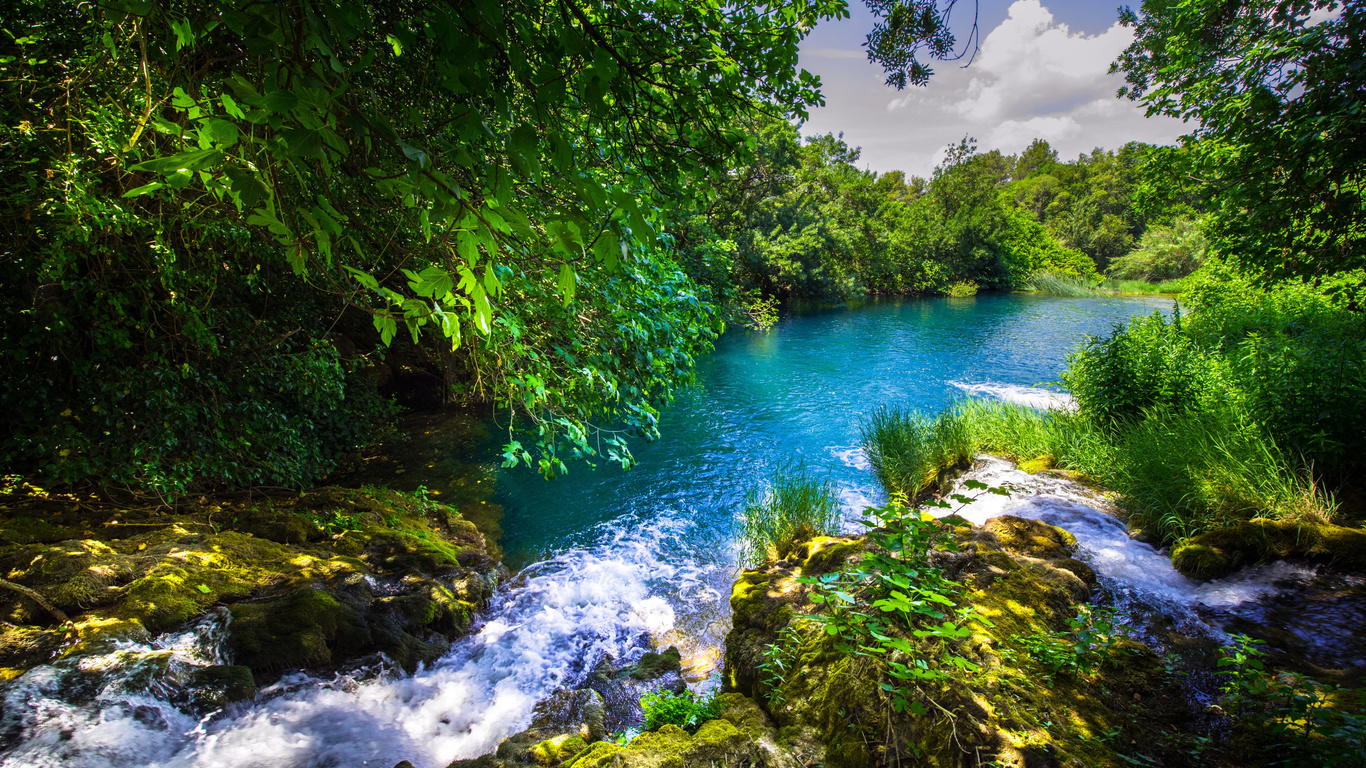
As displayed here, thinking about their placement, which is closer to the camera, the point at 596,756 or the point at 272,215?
the point at 272,215

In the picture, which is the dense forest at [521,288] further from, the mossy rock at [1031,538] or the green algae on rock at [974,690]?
the mossy rock at [1031,538]

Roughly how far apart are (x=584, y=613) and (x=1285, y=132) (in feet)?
26.7

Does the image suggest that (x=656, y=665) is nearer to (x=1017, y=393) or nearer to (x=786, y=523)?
(x=786, y=523)

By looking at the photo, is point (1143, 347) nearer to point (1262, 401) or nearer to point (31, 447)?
point (1262, 401)

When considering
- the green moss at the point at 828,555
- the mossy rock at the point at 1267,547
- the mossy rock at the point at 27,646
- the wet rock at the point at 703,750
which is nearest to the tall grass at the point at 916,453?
the mossy rock at the point at 1267,547

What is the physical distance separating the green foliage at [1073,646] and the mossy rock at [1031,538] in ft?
3.94

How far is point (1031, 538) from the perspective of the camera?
4.36 meters

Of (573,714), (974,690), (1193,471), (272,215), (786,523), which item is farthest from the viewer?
(786,523)


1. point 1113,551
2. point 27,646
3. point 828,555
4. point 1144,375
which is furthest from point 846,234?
point 27,646

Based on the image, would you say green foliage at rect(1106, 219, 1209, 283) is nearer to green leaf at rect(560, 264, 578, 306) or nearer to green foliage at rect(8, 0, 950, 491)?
green foliage at rect(8, 0, 950, 491)

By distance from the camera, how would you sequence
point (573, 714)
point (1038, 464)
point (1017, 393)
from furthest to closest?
1. point (1017, 393)
2. point (1038, 464)
3. point (573, 714)

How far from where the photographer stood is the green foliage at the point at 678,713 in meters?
2.55

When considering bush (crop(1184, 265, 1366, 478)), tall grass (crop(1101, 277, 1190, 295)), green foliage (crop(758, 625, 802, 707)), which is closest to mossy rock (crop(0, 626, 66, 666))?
green foliage (crop(758, 625, 802, 707))

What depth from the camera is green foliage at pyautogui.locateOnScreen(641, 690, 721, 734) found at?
2555 mm
